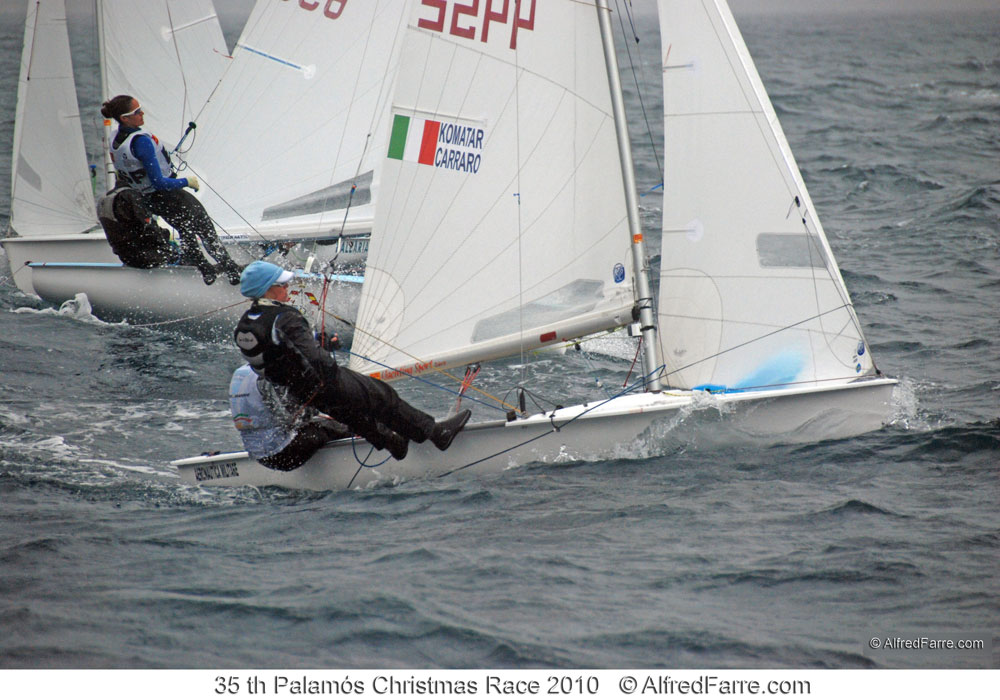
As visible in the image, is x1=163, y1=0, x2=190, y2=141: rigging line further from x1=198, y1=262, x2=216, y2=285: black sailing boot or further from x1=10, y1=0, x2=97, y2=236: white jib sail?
x1=198, y1=262, x2=216, y2=285: black sailing boot

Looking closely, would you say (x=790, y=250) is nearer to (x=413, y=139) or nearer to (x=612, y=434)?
(x=612, y=434)

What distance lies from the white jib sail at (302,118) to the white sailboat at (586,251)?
138 inches

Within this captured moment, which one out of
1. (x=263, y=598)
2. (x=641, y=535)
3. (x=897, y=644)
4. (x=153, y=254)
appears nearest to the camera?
(x=897, y=644)

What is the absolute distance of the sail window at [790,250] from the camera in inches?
211

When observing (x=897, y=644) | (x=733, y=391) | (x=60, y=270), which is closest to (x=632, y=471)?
(x=733, y=391)

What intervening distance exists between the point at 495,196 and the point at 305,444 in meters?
1.56

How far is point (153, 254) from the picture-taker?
28.9 ft

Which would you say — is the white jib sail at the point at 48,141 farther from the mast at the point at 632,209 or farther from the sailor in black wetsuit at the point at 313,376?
the mast at the point at 632,209

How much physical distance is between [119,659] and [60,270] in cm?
624

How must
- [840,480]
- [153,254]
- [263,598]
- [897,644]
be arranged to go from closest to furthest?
[897,644]
[263,598]
[840,480]
[153,254]

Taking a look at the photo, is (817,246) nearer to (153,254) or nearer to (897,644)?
(897,644)

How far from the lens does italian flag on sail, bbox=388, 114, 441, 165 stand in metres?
5.43

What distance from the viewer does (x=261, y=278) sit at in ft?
16.9

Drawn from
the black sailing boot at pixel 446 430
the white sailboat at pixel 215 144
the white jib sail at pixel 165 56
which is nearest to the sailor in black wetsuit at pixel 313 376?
the black sailing boot at pixel 446 430
